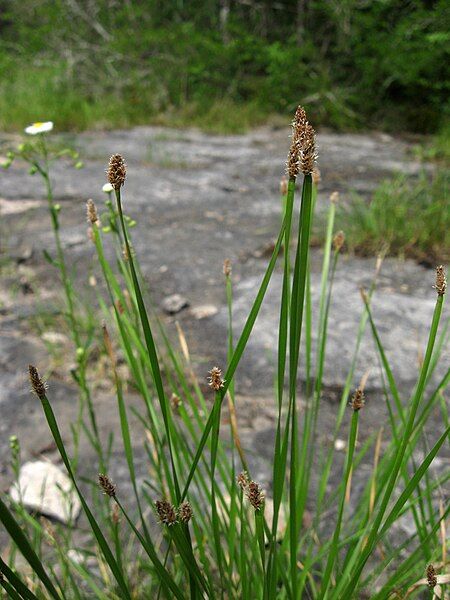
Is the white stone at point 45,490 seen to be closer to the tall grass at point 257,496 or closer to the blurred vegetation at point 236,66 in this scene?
the tall grass at point 257,496

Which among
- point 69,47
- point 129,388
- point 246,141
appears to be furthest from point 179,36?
point 129,388

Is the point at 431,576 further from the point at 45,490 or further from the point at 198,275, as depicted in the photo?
the point at 198,275

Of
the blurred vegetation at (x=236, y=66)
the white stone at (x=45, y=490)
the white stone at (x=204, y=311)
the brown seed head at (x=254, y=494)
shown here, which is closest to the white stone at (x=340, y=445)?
the white stone at (x=45, y=490)

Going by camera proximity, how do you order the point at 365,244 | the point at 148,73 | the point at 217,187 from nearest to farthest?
the point at 365,244, the point at 217,187, the point at 148,73

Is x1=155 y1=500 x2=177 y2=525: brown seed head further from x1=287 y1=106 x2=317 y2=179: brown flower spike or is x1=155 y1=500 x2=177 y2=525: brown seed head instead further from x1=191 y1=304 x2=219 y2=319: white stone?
x1=191 y1=304 x2=219 y2=319: white stone

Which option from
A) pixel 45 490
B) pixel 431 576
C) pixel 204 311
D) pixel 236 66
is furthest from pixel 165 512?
pixel 236 66

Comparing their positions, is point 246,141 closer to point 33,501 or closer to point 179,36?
point 179,36
